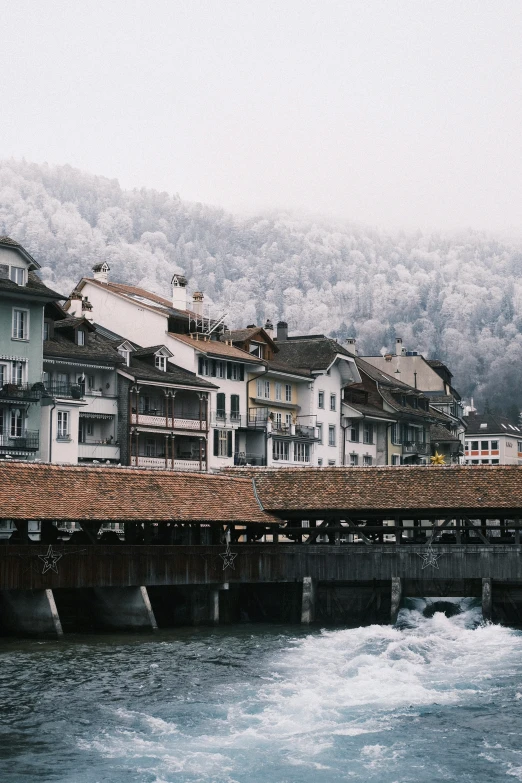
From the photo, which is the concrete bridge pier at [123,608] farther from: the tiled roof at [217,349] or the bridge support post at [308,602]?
the tiled roof at [217,349]

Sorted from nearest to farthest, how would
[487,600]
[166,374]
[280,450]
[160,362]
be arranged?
[487,600] < [166,374] < [160,362] < [280,450]

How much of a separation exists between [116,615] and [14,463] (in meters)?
6.59

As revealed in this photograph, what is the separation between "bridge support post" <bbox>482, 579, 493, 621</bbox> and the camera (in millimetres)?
52125

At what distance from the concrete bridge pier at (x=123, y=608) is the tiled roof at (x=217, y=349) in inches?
1142

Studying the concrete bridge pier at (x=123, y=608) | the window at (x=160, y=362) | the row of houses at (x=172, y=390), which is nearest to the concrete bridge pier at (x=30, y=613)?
the concrete bridge pier at (x=123, y=608)

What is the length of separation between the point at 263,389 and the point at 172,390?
10094mm

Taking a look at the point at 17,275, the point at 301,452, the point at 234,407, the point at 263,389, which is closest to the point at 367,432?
the point at 301,452

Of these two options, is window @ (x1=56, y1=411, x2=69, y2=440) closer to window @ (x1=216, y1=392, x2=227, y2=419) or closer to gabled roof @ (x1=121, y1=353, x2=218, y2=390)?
gabled roof @ (x1=121, y1=353, x2=218, y2=390)

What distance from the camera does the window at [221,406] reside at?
79.4m

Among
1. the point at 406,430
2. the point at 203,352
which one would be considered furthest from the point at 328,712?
the point at 406,430

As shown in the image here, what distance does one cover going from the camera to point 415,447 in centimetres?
9775

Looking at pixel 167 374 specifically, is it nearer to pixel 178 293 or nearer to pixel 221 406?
pixel 221 406

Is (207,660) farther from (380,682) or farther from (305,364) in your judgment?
(305,364)

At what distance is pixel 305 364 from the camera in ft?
290
